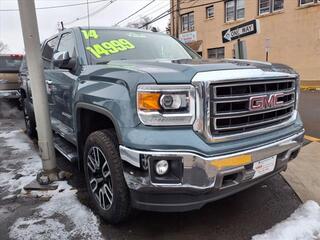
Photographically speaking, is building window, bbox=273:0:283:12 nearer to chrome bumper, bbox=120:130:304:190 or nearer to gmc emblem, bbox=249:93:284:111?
gmc emblem, bbox=249:93:284:111

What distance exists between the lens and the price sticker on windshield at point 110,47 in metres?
3.73

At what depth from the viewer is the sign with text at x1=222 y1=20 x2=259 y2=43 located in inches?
298

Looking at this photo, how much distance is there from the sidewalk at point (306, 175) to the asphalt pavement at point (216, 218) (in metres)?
0.12

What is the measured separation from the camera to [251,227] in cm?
303

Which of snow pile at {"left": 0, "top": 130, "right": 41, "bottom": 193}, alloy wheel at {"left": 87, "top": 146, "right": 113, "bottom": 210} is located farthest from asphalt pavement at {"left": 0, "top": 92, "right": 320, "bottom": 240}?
snow pile at {"left": 0, "top": 130, "right": 41, "bottom": 193}

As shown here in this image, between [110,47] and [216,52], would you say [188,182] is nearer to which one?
[110,47]

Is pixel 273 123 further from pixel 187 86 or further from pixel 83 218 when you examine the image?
pixel 83 218

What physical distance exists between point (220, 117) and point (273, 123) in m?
0.74

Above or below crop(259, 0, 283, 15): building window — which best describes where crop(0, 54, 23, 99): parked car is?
below

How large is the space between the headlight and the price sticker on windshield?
1460 mm

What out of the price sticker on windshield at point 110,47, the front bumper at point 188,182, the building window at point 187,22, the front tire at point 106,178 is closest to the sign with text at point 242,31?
the price sticker on windshield at point 110,47

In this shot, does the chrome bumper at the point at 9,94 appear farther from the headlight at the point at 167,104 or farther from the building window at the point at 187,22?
the building window at the point at 187,22

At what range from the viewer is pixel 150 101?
8.07ft

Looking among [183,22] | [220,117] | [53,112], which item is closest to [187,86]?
[220,117]
